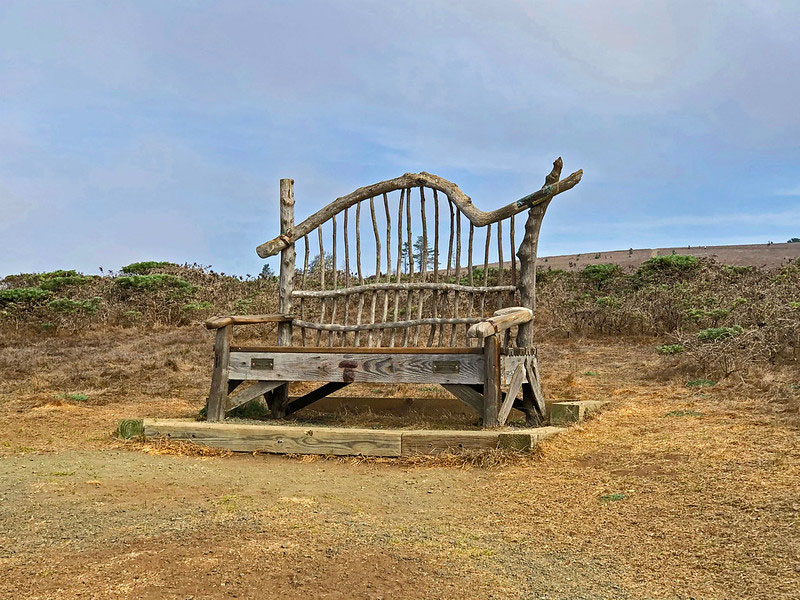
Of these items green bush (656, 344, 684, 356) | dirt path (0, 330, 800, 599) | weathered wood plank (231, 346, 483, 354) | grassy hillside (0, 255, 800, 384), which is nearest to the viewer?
dirt path (0, 330, 800, 599)

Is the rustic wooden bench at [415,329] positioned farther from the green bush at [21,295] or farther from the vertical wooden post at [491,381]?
the green bush at [21,295]

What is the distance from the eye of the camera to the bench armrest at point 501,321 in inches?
202

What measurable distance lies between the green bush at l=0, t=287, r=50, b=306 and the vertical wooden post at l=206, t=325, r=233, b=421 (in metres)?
12.7

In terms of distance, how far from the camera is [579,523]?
3613 mm

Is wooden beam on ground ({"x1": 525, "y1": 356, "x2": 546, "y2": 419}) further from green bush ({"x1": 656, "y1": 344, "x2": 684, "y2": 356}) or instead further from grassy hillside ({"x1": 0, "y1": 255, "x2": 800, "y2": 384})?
green bush ({"x1": 656, "y1": 344, "x2": 684, "y2": 356})

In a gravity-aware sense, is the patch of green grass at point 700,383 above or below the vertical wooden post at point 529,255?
below

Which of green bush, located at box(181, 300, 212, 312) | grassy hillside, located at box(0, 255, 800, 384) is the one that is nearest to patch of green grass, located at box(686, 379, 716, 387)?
grassy hillside, located at box(0, 255, 800, 384)

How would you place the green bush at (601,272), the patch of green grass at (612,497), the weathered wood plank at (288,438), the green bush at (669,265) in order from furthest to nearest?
the green bush at (601,272), the green bush at (669,265), the weathered wood plank at (288,438), the patch of green grass at (612,497)

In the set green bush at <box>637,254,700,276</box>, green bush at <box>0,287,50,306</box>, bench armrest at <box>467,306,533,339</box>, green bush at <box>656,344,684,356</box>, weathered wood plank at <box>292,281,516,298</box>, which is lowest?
green bush at <box>656,344,684,356</box>

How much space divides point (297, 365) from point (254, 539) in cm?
279

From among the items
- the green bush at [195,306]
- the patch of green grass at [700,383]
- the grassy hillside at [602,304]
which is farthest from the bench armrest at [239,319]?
the green bush at [195,306]

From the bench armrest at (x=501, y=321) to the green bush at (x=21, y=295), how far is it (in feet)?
47.0

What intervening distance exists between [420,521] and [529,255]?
311 cm

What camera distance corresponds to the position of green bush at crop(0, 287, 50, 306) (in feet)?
55.3
